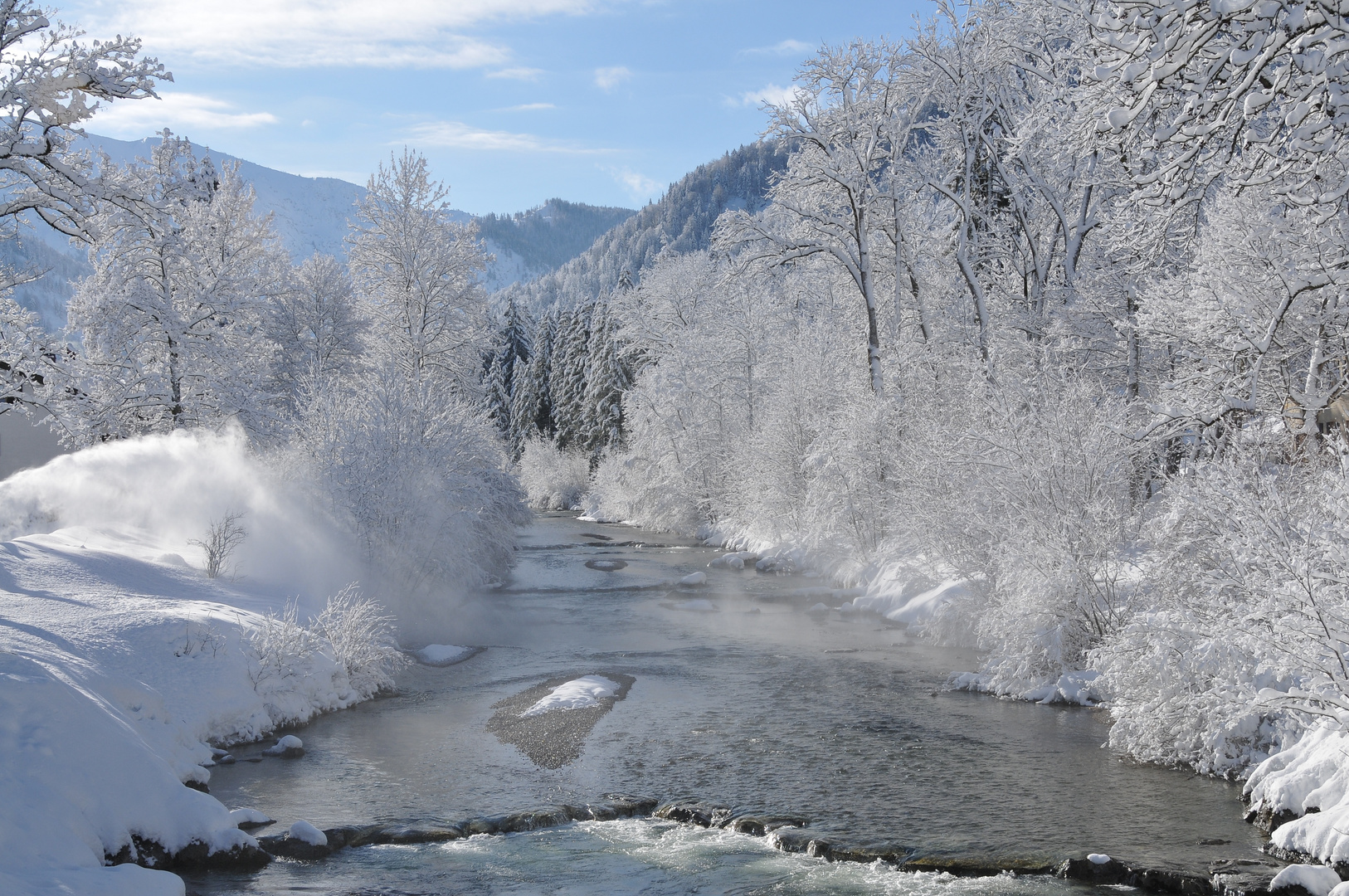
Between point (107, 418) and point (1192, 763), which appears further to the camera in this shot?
point (107, 418)

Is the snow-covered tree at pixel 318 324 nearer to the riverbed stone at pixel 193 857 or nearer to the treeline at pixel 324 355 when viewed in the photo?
the treeline at pixel 324 355

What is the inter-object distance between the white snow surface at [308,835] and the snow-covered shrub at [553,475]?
4629 cm

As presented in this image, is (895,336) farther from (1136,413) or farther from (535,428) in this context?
(535,428)

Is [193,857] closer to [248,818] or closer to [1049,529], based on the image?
[248,818]

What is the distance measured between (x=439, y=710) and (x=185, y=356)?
45.9 feet

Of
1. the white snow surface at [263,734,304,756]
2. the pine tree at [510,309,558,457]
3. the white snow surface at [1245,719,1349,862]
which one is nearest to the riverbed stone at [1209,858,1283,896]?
the white snow surface at [1245,719,1349,862]

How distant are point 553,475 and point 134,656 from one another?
152ft

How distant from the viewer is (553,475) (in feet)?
191

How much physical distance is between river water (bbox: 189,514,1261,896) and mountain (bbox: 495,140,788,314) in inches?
5505

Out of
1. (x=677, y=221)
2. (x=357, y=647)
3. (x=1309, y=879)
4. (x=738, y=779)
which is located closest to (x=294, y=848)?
(x=738, y=779)

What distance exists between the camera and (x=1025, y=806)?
9438mm

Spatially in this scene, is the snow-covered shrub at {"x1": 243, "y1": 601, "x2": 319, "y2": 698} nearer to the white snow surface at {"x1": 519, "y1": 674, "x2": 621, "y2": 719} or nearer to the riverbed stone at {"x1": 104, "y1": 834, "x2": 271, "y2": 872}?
the white snow surface at {"x1": 519, "y1": 674, "x2": 621, "y2": 719}

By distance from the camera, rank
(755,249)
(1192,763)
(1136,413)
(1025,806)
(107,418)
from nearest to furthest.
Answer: (1025,806)
(1192,763)
(1136,413)
(107,418)
(755,249)

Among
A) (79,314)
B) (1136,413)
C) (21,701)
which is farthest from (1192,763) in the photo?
(79,314)
